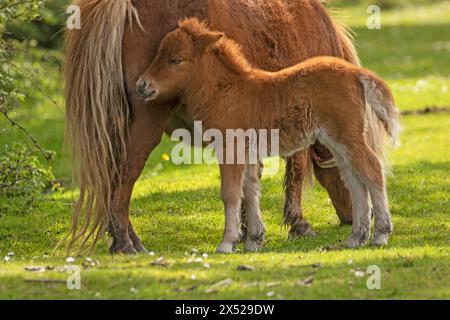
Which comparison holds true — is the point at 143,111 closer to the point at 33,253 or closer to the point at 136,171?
the point at 136,171

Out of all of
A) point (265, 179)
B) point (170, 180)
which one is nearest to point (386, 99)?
point (265, 179)

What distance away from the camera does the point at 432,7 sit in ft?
149

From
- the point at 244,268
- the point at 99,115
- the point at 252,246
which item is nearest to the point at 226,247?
the point at 252,246

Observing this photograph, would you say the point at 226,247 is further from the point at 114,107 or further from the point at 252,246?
the point at 114,107

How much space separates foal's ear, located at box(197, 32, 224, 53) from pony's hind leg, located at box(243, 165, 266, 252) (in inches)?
43.0

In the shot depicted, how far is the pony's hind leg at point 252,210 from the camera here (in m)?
8.70

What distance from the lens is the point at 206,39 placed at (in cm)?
845

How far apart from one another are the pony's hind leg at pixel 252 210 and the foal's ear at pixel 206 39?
1.09 meters

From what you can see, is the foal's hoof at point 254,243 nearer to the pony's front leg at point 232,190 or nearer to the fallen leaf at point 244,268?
the pony's front leg at point 232,190

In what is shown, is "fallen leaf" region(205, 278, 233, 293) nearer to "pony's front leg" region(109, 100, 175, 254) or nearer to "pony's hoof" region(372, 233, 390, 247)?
"pony's front leg" region(109, 100, 175, 254)

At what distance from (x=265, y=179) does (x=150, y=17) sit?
A: 4876 millimetres
